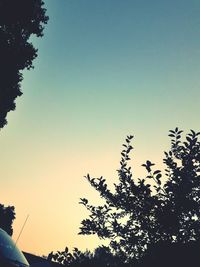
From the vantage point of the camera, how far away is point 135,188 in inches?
207

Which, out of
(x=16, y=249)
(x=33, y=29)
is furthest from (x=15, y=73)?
(x=16, y=249)

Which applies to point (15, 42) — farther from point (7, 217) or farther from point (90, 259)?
point (7, 217)

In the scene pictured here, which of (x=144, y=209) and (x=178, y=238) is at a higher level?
(x=144, y=209)

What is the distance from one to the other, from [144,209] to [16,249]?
338 centimetres

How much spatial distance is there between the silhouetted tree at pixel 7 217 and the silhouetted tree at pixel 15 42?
13.9 metres

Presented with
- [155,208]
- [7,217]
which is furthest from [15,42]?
[7,217]

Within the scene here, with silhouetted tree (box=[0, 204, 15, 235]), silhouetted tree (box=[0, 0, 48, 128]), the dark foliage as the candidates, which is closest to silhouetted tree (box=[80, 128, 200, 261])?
the dark foliage

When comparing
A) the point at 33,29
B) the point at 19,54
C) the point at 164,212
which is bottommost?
the point at 164,212

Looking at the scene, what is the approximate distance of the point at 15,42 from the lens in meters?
16.9

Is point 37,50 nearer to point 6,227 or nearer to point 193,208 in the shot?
point 193,208

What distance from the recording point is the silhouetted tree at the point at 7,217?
89.3ft

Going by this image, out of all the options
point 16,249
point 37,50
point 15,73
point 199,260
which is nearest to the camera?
point 199,260

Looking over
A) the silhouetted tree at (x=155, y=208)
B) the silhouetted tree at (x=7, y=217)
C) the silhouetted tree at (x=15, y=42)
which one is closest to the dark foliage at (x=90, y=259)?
the silhouetted tree at (x=155, y=208)

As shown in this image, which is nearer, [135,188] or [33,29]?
[135,188]
